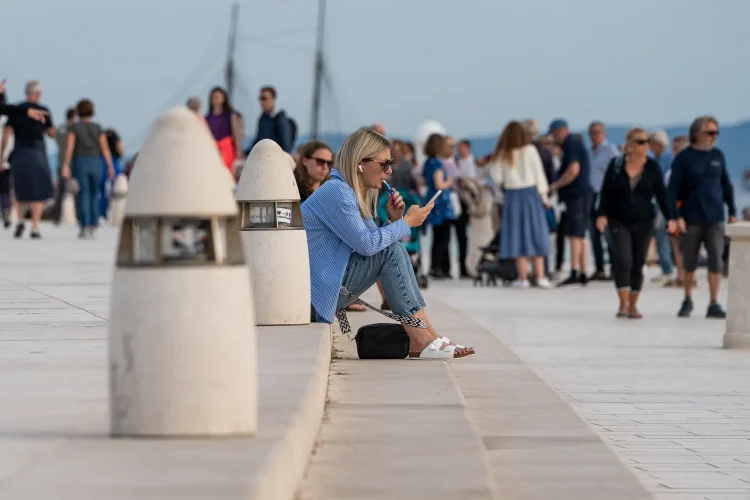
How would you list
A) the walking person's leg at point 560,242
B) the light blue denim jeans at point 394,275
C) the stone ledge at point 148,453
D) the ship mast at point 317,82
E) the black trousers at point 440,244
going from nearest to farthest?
the stone ledge at point 148,453 < the light blue denim jeans at point 394,275 < the walking person's leg at point 560,242 < the black trousers at point 440,244 < the ship mast at point 317,82

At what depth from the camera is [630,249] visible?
1534 cm

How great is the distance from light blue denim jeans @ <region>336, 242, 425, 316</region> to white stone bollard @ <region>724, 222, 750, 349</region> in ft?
13.5

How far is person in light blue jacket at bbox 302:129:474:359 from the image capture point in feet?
30.2

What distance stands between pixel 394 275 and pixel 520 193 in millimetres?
10585

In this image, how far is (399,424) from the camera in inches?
258

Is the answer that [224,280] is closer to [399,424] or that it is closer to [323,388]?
[399,424]

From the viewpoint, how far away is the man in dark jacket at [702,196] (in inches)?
595

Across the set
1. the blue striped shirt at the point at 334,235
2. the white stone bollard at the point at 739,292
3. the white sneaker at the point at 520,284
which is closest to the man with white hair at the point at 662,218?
the white sneaker at the point at 520,284

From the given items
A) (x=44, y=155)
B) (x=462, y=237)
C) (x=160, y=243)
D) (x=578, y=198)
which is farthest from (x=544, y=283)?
(x=160, y=243)

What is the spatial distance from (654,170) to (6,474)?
1157 centimetres

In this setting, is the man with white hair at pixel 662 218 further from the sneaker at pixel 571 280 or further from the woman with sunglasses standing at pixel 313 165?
the woman with sunglasses standing at pixel 313 165

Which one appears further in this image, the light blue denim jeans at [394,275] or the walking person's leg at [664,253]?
the walking person's leg at [664,253]

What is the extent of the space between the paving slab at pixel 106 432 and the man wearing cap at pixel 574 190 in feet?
36.1

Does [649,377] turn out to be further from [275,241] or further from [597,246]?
[597,246]
